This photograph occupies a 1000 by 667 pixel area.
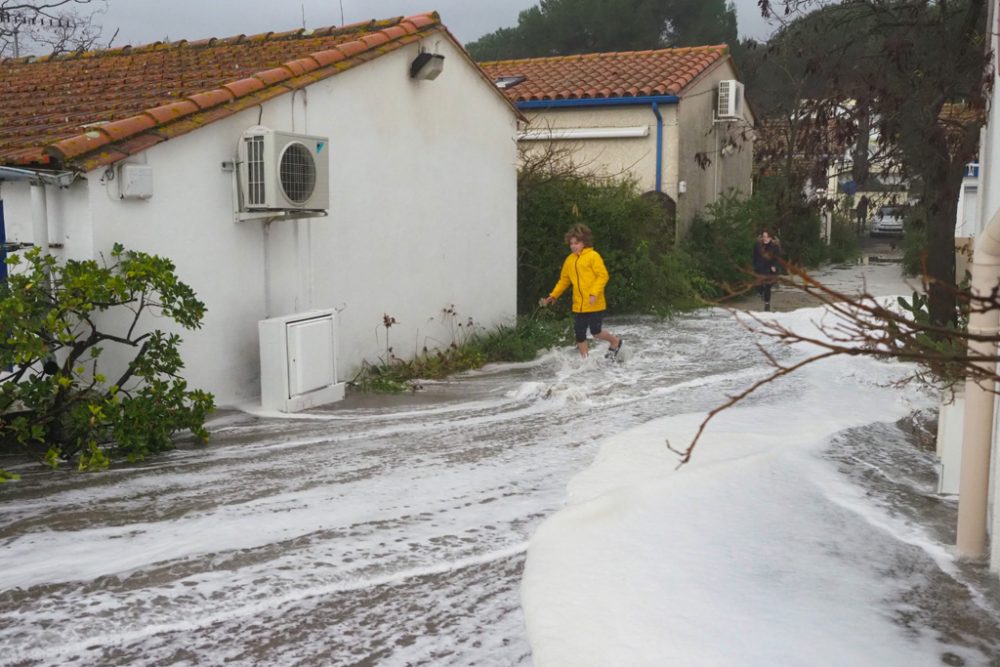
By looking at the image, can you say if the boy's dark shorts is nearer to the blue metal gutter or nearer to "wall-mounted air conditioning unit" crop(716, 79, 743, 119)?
the blue metal gutter

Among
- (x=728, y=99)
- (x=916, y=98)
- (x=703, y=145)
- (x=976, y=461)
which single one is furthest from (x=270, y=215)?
(x=728, y=99)

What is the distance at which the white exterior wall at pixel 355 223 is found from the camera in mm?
9031

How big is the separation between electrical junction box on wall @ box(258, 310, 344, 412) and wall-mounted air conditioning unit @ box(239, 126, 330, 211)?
1.07 metres

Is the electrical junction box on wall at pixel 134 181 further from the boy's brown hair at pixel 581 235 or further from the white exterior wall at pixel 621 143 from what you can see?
the white exterior wall at pixel 621 143

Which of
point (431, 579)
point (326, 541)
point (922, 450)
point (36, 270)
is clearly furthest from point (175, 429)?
point (922, 450)

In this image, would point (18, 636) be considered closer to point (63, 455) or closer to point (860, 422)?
point (63, 455)

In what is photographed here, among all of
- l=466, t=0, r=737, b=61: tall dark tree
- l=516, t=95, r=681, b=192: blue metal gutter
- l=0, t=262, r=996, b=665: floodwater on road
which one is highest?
l=466, t=0, r=737, b=61: tall dark tree

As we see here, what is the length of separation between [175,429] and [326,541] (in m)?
2.83

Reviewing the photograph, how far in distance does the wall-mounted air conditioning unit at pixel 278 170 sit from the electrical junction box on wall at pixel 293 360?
107cm

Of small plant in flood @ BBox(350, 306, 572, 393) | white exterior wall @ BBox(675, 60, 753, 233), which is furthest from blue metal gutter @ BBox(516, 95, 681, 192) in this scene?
small plant in flood @ BBox(350, 306, 572, 393)

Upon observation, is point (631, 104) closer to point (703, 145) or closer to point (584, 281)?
point (703, 145)

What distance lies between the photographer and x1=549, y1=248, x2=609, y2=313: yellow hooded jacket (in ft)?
40.5

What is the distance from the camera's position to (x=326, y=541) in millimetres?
6109

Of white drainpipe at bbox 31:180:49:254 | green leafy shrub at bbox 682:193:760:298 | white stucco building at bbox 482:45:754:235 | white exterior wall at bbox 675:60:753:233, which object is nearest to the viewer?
white drainpipe at bbox 31:180:49:254
